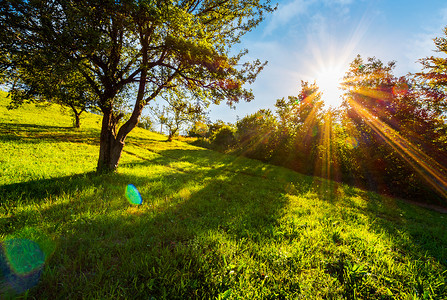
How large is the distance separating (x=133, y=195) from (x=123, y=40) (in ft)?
26.2

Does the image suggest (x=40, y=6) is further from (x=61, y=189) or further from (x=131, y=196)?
(x=131, y=196)

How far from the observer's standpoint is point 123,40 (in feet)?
27.5

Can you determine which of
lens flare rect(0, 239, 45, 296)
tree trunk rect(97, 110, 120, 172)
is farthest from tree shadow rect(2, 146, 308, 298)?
tree trunk rect(97, 110, 120, 172)

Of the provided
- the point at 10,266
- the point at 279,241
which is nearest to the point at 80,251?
the point at 10,266

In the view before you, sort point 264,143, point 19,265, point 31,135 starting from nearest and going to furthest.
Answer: point 19,265
point 31,135
point 264,143

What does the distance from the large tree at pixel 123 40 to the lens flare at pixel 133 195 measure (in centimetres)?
333

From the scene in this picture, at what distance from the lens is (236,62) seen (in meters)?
9.09

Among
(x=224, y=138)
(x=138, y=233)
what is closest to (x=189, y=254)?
(x=138, y=233)

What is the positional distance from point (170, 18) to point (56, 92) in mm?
5705

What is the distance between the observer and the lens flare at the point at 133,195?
5.96 metres

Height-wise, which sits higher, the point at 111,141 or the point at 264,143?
the point at 264,143

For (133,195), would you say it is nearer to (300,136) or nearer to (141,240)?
(141,240)

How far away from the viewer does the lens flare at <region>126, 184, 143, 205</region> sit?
235 inches

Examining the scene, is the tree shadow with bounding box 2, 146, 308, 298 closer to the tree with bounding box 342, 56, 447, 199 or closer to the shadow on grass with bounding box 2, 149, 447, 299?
the shadow on grass with bounding box 2, 149, 447, 299
